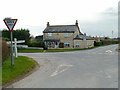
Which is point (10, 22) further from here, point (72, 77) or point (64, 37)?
point (64, 37)

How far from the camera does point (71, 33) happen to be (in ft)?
245

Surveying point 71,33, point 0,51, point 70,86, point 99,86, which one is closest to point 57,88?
point 70,86

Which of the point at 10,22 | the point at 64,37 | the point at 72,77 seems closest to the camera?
the point at 72,77

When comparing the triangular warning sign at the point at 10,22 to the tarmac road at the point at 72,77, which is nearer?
the tarmac road at the point at 72,77

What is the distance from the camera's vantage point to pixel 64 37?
75750 mm

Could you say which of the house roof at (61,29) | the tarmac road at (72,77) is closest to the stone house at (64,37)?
the house roof at (61,29)

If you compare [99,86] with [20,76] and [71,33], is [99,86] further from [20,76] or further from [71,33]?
[71,33]

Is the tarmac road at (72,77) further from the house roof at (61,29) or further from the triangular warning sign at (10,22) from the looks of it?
the house roof at (61,29)

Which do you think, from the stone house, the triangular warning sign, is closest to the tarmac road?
the triangular warning sign

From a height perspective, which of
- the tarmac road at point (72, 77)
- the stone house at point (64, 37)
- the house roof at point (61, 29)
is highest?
the house roof at point (61, 29)

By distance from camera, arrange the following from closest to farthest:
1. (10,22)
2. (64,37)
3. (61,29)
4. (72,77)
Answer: (72,77) < (10,22) < (64,37) < (61,29)

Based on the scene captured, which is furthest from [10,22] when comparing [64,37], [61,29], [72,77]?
[61,29]

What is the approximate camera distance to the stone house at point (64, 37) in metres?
75.2

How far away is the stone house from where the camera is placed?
75213 millimetres
